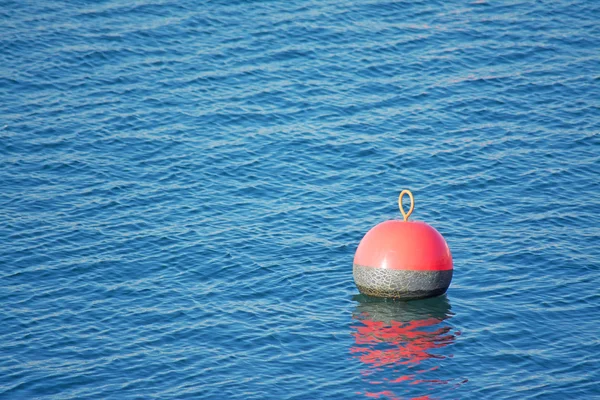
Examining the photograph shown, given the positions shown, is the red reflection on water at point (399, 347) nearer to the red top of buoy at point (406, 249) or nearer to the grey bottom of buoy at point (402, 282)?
the grey bottom of buoy at point (402, 282)

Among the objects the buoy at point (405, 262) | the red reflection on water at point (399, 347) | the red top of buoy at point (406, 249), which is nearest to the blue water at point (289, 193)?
the red reflection on water at point (399, 347)

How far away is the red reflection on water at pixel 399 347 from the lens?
14.1 metres

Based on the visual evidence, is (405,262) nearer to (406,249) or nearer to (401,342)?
(406,249)

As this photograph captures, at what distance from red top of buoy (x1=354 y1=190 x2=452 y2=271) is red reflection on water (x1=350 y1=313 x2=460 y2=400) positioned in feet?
3.59

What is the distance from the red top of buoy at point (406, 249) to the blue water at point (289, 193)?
102 cm

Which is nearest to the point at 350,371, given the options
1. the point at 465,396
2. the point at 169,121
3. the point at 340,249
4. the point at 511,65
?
the point at 465,396

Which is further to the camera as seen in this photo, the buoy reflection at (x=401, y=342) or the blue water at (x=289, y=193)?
the blue water at (x=289, y=193)

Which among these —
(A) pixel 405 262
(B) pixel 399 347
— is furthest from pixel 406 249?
(B) pixel 399 347

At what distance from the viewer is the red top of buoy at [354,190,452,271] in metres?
16.3

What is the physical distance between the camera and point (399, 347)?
49.9ft

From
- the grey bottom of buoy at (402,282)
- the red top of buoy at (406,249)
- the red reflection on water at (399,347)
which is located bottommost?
the red reflection on water at (399,347)

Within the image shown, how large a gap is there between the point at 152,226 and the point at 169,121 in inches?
276

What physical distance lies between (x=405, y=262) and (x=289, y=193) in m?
7.20

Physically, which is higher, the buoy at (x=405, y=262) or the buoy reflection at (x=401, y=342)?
the buoy at (x=405, y=262)
